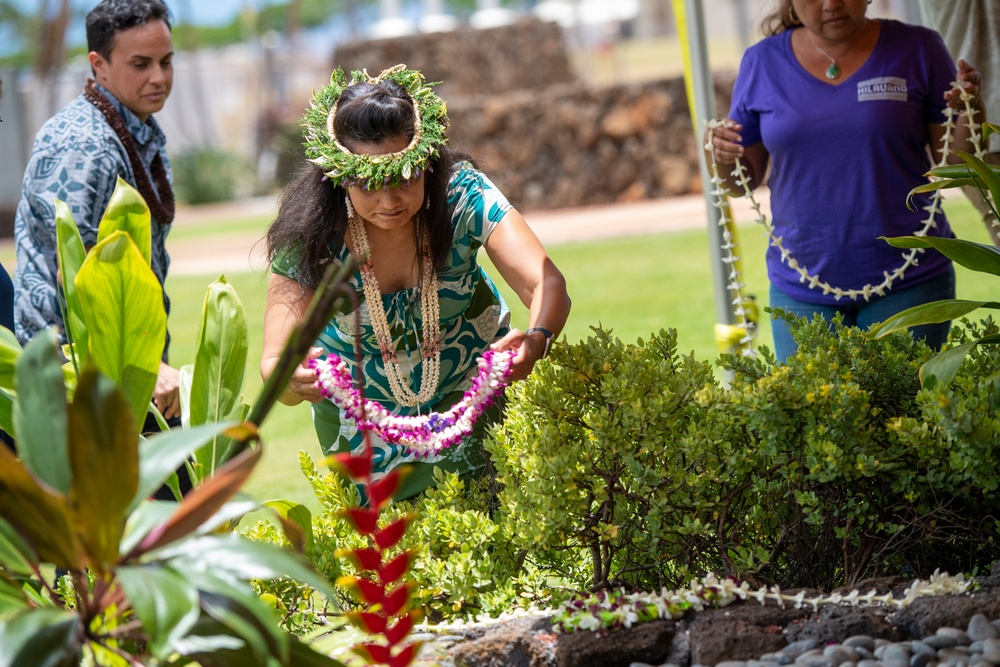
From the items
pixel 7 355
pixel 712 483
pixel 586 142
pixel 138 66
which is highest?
pixel 138 66

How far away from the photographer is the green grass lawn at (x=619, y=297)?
23.0ft

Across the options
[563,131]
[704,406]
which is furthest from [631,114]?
[704,406]

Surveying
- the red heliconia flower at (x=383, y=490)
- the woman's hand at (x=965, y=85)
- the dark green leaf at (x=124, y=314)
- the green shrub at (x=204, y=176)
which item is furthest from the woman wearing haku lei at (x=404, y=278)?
the green shrub at (x=204, y=176)

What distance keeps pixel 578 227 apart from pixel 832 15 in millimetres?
11890

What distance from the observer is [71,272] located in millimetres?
2477

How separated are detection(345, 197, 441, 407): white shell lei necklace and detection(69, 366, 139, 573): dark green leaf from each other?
1.41 meters

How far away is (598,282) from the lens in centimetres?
1119

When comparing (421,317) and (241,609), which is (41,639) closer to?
(241,609)

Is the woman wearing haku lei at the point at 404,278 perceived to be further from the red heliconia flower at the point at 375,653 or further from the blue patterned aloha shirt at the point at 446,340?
the red heliconia flower at the point at 375,653

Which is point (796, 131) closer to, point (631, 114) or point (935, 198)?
point (935, 198)

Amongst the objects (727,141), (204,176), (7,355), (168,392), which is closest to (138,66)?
(168,392)

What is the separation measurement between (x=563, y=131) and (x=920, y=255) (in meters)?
13.8

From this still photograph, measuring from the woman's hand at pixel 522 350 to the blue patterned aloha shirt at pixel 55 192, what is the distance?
4.13ft

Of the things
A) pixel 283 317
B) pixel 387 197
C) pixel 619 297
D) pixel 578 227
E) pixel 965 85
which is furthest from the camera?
pixel 578 227
